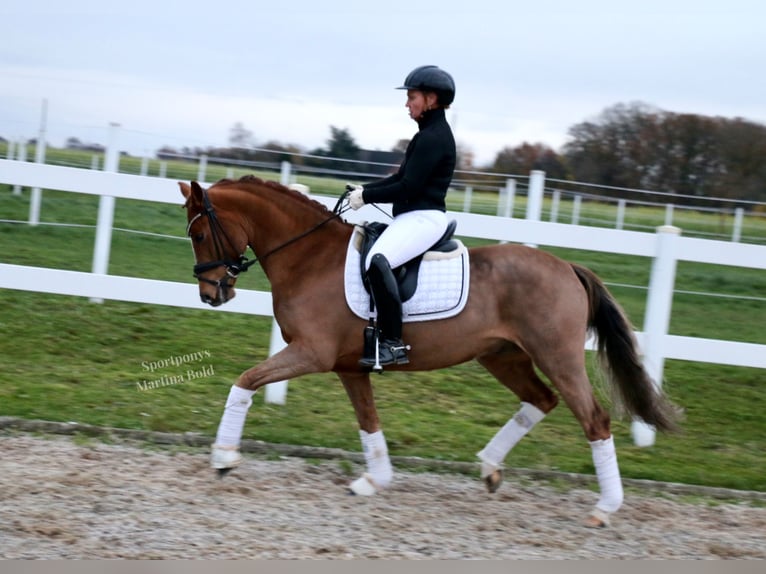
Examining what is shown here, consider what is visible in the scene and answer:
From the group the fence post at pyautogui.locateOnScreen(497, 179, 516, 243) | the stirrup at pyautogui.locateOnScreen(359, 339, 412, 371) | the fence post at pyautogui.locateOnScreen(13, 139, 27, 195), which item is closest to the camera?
the stirrup at pyautogui.locateOnScreen(359, 339, 412, 371)

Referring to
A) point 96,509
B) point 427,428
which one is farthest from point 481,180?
point 96,509

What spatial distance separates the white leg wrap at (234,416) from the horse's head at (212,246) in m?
0.62

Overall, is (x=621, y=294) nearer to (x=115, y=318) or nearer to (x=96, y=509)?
(x=115, y=318)

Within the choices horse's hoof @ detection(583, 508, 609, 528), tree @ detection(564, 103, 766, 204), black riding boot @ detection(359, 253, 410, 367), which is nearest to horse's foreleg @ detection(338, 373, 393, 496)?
black riding boot @ detection(359, 253, 410, 367)

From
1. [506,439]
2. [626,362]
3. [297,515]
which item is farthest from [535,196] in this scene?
[297,515]

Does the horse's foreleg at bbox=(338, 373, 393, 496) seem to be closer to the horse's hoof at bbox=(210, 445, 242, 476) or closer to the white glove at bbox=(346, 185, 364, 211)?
the horse's hoof at bbox=(210, 445, 242, 476)

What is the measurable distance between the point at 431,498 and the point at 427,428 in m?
1.59

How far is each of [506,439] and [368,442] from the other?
3.01 feet

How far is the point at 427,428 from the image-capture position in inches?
306

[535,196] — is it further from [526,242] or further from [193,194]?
[193,194]

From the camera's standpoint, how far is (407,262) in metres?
6.07

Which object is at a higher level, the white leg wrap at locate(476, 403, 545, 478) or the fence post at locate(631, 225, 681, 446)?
the fence post at locate(631, 225, 681, 446)

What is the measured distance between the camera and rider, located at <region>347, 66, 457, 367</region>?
591cm

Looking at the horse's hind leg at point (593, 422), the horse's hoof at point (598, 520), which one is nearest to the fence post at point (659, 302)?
the horse's hind leg at point (593, 422)
